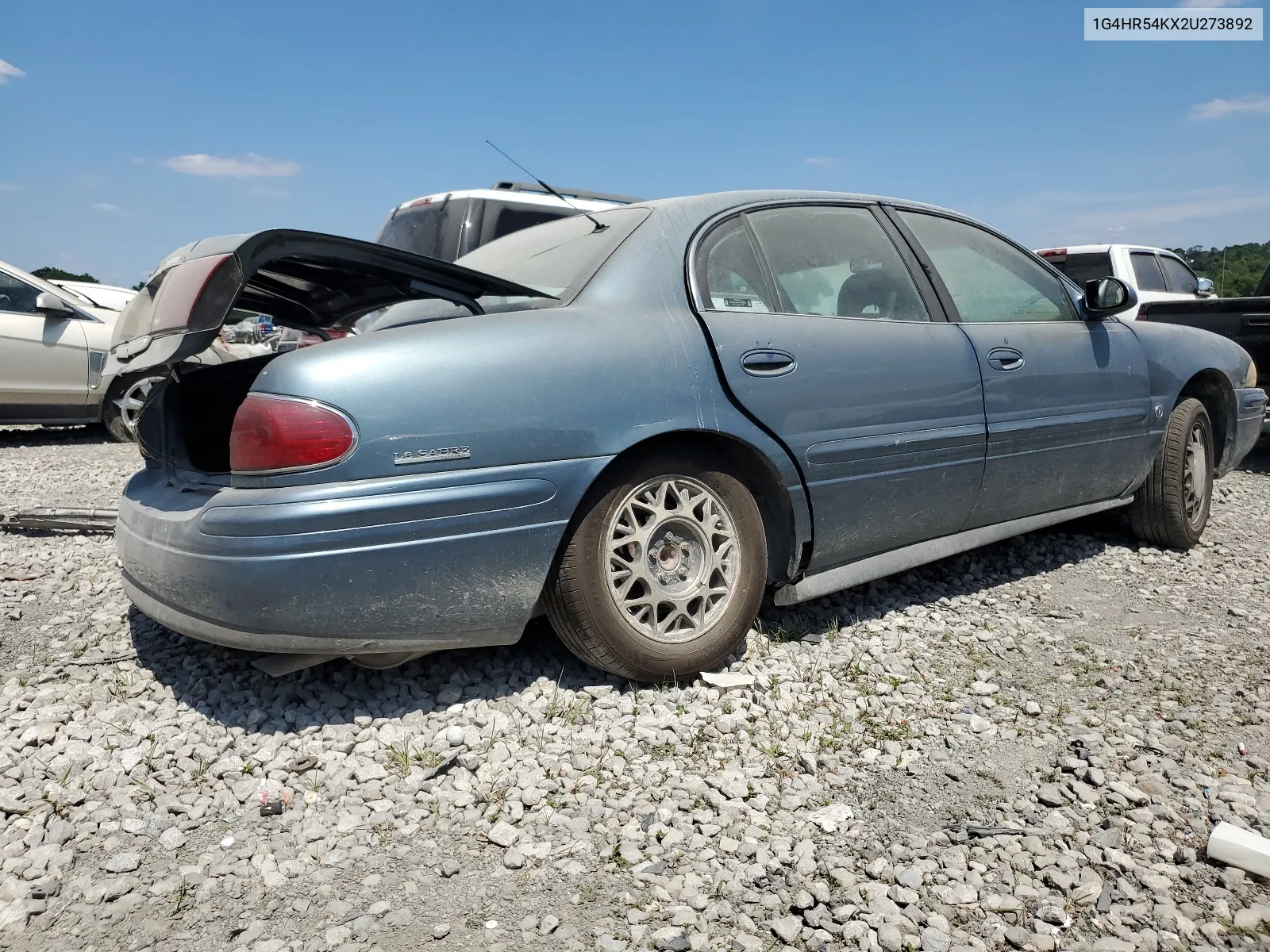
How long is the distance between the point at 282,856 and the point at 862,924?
4.33 ft

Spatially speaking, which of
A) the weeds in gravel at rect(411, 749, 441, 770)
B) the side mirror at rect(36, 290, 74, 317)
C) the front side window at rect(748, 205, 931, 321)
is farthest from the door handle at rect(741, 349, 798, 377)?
the side mirror at rect(36, 290, 74, 317)

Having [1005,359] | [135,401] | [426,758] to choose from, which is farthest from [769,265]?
[135,401]

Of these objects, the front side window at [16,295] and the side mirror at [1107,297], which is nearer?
the side mirror at [1107,297]

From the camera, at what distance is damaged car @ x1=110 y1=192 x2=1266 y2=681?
2.57 metres

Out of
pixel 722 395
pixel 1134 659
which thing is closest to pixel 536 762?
pixel 722 395

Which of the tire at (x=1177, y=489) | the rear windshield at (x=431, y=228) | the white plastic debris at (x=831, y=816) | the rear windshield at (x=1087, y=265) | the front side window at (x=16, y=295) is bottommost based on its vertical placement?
the white plastic debris at (x=831, y=816)

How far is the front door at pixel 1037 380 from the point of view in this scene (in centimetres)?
387

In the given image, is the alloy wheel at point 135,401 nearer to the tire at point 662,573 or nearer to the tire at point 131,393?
the tire at point 131,393

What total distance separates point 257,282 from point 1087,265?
975 centimetres

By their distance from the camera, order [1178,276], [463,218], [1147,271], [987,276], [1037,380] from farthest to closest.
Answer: [1178,276] < [1147,271] < [463,218] < [987,276] < [1037,380]

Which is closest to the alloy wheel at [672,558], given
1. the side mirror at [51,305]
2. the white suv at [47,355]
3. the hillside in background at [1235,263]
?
the white suv at [47,355]

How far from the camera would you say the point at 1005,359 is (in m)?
3.88

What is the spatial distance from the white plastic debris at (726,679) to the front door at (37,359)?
308 inches

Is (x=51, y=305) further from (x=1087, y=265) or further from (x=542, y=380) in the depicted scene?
(x=1087, y=265)
